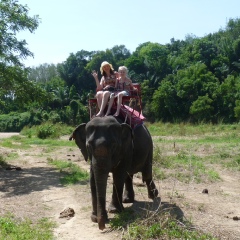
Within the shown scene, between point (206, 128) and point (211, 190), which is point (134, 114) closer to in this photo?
point (211, 190)

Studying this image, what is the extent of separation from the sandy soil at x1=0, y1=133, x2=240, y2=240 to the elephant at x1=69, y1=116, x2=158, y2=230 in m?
0.39

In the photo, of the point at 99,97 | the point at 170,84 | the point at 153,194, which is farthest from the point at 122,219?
the point at 170,84

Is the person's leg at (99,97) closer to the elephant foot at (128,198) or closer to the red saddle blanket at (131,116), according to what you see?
the red saddle blanket at (131,116)

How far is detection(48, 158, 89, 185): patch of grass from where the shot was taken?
1128cm

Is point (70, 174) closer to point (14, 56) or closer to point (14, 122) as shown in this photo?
point (14, 56)

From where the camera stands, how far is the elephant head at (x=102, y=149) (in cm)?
666

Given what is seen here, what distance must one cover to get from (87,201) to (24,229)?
210cm

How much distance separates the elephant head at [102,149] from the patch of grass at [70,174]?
12.8 ft

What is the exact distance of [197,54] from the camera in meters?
50.0

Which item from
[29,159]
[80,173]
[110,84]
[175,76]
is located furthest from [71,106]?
[110,84]

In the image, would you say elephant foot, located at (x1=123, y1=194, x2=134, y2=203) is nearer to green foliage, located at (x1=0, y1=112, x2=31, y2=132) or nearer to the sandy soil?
the sandy soil

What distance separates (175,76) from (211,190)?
1499 inches

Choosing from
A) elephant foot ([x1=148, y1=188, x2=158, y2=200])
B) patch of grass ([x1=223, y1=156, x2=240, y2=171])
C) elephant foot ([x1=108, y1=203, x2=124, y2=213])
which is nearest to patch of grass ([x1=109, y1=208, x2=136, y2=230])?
elephant foot ([x1=108, y1=203, x2=124, y2=213])

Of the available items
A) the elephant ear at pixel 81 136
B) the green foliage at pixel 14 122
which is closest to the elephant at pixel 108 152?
the elephant ear at pixel 81 136
